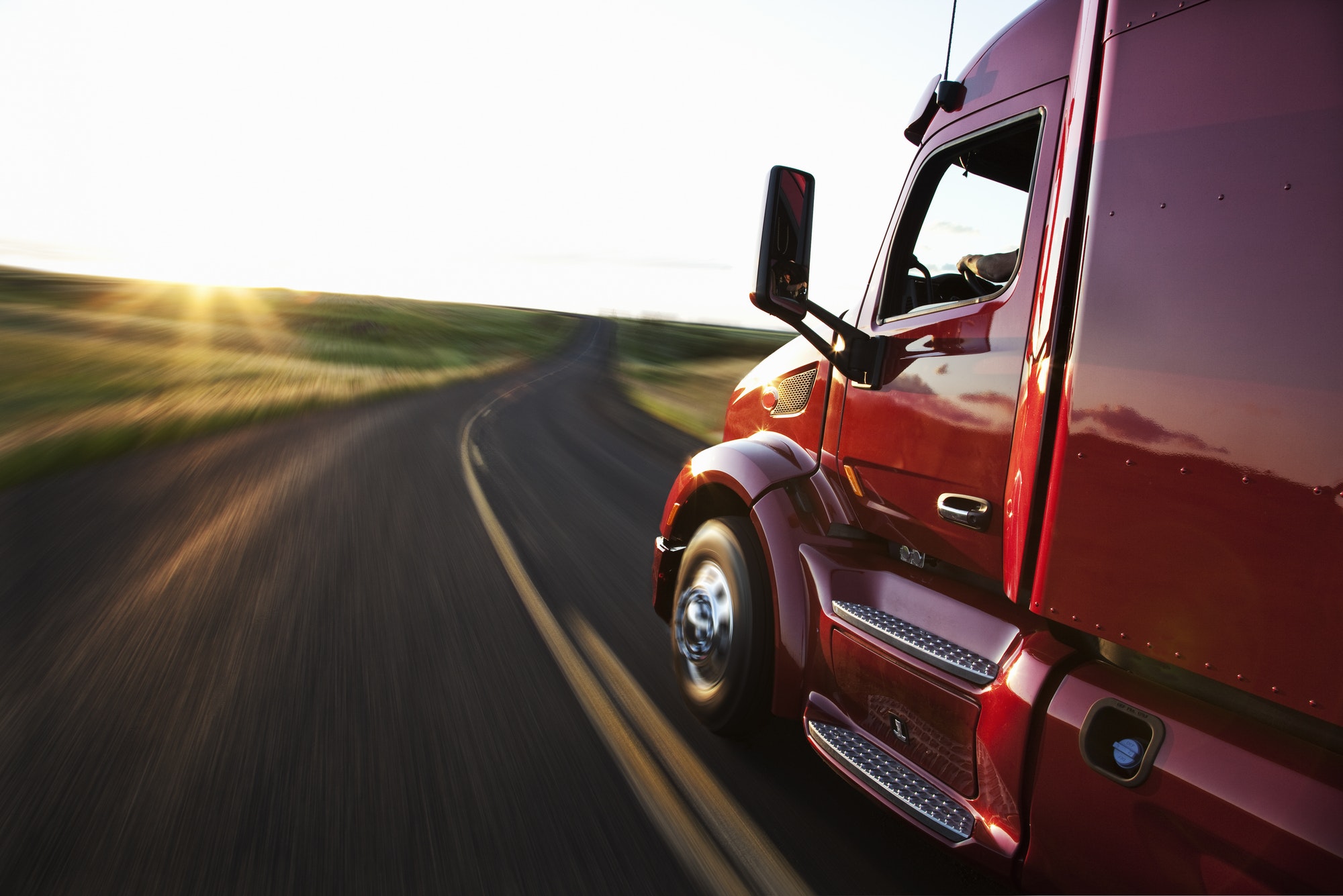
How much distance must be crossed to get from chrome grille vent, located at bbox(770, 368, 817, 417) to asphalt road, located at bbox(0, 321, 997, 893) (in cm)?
136

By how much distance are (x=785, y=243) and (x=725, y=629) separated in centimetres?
152

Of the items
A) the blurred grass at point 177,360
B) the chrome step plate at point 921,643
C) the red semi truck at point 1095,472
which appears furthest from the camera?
the blurred grass at point 177,360

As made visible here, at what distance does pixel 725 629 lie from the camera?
3076 mm

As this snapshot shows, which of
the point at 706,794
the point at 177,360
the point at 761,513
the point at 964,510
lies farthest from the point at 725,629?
the point at 177,360

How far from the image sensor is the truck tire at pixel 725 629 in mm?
2885

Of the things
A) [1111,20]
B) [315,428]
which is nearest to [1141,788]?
[1111,20]

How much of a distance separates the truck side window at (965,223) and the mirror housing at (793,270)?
18cm

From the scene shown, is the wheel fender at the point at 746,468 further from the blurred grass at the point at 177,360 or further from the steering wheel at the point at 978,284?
the blurred grass at the point at 177,360

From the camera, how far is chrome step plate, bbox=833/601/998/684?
2033 millimetres

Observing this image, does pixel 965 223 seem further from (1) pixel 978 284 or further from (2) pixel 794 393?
(2) pixel 794 393

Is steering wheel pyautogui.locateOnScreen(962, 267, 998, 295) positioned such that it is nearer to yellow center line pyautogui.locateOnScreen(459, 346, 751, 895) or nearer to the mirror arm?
the mirror arm

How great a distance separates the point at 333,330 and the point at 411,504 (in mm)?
46834

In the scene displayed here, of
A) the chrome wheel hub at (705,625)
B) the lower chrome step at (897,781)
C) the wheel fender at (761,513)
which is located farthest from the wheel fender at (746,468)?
the lower chrome step at (897,781)

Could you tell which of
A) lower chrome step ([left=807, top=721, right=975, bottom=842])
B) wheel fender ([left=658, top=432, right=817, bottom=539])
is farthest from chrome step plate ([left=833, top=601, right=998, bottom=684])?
wheel fender ([left=658, top=432, right=817, bottom=539])
